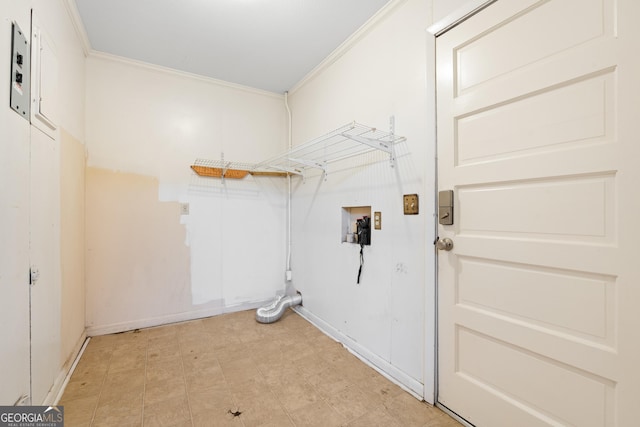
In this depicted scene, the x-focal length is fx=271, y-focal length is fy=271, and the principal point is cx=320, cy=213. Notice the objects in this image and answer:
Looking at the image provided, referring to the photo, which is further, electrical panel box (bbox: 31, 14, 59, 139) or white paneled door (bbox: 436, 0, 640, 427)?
electrical panel box (bbox: 31, 14, 59, 139)

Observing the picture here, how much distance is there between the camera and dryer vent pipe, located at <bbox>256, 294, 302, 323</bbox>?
2.72 m

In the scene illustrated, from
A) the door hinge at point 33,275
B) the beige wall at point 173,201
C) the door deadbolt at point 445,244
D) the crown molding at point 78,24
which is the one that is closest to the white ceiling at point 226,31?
the crown molding at point 78,24

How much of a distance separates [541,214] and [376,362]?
56.3 inches

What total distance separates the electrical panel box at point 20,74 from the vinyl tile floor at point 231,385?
5.28 feet

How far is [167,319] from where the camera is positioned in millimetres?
2701

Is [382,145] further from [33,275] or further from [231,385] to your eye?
[33,275]

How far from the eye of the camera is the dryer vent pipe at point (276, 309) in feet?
8.94

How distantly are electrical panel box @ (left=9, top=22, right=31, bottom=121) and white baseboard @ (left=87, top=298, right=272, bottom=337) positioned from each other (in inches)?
77.0

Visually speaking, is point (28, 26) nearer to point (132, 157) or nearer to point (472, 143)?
point (132, 157)

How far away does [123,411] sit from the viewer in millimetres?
1532

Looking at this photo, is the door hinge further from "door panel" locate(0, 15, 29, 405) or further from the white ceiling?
the white ceiling

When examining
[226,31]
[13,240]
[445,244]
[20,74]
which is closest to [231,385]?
[13,240]

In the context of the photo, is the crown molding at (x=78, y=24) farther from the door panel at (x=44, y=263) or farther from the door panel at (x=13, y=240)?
the door panel at (x=44, y=263)

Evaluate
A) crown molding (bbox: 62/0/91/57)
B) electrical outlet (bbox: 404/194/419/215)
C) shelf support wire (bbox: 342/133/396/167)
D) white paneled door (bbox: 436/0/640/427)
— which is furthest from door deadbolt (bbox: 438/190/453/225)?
crown molding (bbox: 62/0/91/57)
